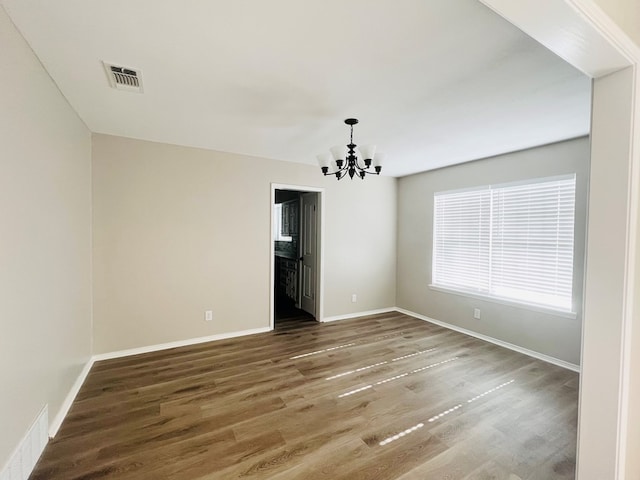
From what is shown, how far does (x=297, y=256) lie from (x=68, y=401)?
3.77m

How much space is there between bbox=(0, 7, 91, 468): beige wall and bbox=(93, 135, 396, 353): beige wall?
1.98 feet

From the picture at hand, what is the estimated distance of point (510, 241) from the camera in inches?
146

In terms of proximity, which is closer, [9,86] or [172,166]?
[9,86]

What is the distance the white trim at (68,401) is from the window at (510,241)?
464 cm

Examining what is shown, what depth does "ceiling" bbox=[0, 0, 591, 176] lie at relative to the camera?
1461 mm

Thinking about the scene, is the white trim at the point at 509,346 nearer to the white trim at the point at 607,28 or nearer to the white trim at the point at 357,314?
the white trim at the point at 357,314

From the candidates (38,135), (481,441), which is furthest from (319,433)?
(38,135)

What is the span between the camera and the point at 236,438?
2.02 m

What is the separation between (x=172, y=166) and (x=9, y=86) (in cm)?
205

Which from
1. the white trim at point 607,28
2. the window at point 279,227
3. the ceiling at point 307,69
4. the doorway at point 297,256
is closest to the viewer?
the white trim at point 607,28

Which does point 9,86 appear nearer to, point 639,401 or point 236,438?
point 236,438

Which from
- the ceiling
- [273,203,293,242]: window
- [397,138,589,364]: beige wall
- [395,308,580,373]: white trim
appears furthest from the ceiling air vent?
[395,308,580,373]: white trim

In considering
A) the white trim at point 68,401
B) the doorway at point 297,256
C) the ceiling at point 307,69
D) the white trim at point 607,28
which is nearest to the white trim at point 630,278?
the white trim at point 607,28

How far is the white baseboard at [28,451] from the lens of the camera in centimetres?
149
